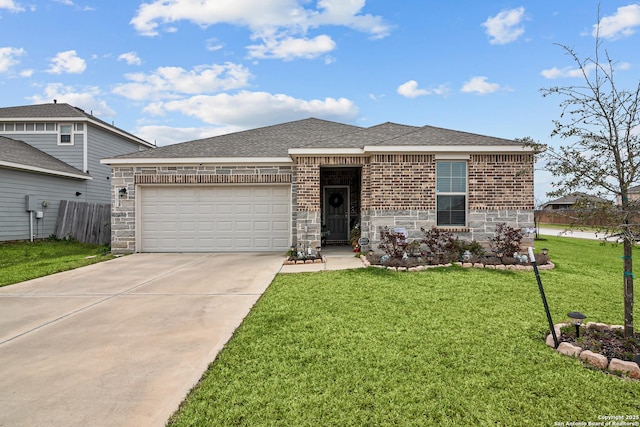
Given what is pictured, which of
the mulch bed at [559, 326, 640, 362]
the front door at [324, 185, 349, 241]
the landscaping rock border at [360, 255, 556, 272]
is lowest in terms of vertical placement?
the mulch bed at [559, 326, 640, 362]

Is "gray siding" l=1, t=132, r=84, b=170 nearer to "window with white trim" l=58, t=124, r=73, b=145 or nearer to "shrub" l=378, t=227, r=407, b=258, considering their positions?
"window with white trim" l=58, t=124, r=73, b=145

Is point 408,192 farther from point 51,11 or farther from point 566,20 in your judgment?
point 51,11

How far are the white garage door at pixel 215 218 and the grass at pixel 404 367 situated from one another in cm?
582

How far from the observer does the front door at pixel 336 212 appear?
42.7 feet

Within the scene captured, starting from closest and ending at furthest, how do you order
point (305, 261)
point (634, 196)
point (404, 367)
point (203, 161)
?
1. point (404, 367)
2. point (634, 196)
3. point (305, 261)
4. point (203, 161)

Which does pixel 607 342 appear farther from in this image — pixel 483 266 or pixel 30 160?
pixel 30 160

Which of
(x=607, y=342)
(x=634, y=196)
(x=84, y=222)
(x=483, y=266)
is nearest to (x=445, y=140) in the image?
(x=483, y=266)

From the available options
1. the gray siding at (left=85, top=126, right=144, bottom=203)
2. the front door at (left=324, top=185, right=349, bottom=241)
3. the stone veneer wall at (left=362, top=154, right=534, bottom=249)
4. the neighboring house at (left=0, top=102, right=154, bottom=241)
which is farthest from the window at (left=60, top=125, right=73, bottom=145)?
the stone veneer wall at (left=362, top=154, right=534, bottom=249)

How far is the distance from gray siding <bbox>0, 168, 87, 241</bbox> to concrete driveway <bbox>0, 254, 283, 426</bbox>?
734cm

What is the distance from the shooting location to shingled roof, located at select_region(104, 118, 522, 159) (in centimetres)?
973

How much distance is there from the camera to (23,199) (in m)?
13.4

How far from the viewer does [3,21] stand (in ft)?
36.3

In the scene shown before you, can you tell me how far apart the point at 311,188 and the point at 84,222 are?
10.5 m

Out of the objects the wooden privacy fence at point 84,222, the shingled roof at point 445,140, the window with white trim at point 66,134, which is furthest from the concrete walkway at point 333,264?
the window with white trim at point 66,134
